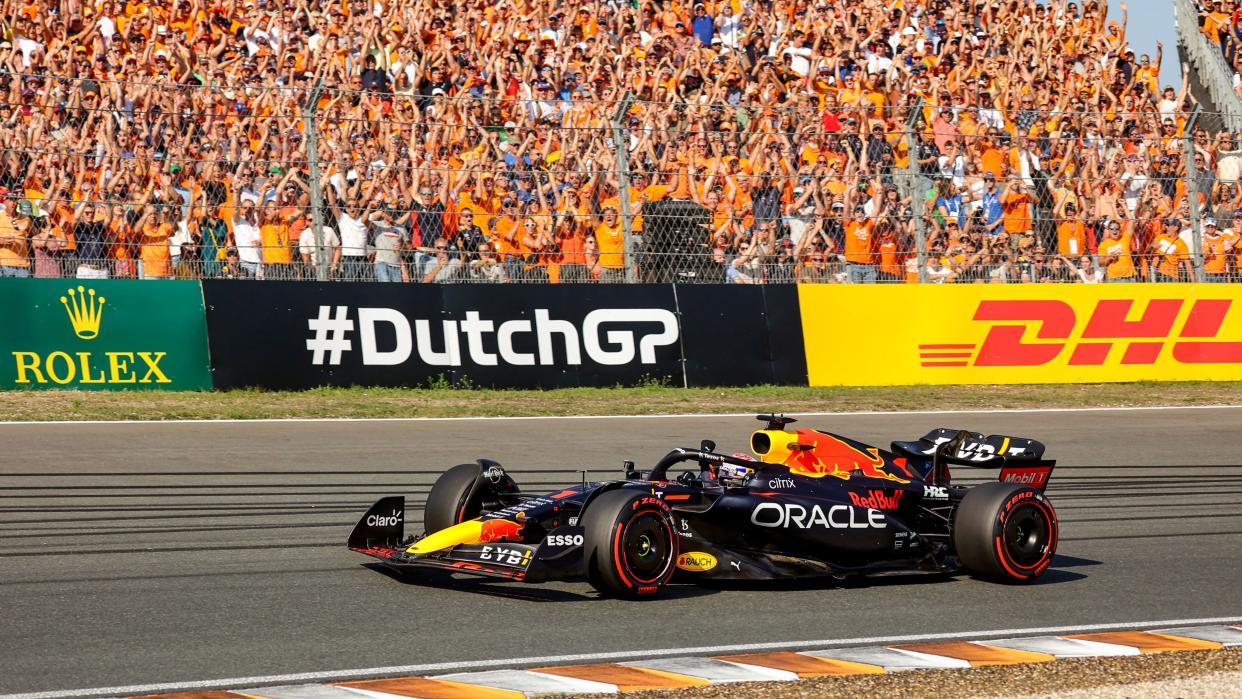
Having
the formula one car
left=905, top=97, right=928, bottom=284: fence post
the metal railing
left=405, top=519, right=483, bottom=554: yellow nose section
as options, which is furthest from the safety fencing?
left=405, top=519, right=483, bottom=554: yellow nose section

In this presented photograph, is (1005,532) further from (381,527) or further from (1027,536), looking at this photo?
(381,527)

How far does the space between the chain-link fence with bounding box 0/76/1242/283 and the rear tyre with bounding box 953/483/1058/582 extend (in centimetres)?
798

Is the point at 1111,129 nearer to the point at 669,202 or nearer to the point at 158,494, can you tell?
the point at 669,202

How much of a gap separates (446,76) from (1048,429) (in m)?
8.01

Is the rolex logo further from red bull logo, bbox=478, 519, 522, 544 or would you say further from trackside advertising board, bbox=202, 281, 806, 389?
red bull logo, bbox=478, 519, 522, 544

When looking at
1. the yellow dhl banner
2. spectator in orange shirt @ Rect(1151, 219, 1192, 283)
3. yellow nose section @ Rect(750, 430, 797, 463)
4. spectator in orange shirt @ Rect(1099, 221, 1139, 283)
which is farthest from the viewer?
spectator in orange shirt @ Rect(1151, 219, 1192, 283)

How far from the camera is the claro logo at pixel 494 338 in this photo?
14383 millimetres

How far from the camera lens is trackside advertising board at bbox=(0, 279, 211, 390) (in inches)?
519

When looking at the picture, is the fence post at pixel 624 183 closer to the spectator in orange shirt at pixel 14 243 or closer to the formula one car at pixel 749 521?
the spectator in orange shirt at pixel 14 243

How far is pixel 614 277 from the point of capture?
50.9 ft

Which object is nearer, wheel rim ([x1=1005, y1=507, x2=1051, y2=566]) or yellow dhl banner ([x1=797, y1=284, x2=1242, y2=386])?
wheel rim ([x1=1005, y1=507, x2=1051, y2=566])

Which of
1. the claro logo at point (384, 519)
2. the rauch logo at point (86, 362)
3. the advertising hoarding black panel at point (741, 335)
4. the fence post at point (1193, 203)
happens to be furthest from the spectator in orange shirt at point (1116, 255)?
the claro logo at point (384, 519)

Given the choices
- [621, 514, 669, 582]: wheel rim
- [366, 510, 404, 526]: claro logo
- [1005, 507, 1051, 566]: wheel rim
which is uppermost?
[366, 510, 404, 526]: claro logo

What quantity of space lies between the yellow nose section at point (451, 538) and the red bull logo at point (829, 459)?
179 cm
